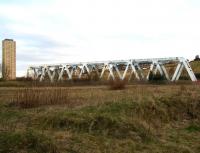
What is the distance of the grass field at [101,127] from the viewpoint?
830cm

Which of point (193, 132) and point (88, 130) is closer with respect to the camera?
point (88, 130)

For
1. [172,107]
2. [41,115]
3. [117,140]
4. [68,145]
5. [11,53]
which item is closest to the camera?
[68,145]

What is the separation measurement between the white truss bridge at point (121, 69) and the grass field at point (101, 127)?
87.6 ft

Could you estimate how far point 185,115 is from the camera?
45.7ft

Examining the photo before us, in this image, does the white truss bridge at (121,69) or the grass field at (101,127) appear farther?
the white truss bridge at (121,69)

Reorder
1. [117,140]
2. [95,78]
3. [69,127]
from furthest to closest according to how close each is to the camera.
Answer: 1. [95,78]
2. [69,127]
3. [117,140]

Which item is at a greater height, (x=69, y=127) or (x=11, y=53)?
(x=11, y=53)

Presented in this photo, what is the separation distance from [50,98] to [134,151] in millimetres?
6237

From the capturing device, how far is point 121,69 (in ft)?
220

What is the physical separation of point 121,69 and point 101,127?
57235 mm

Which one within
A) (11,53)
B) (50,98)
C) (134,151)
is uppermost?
(11,53)

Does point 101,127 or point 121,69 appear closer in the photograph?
point 101,127

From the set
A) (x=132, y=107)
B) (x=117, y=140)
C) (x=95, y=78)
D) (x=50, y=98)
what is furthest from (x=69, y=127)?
(x=95, y=78)

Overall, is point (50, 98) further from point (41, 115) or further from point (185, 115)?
point (185, 115)
